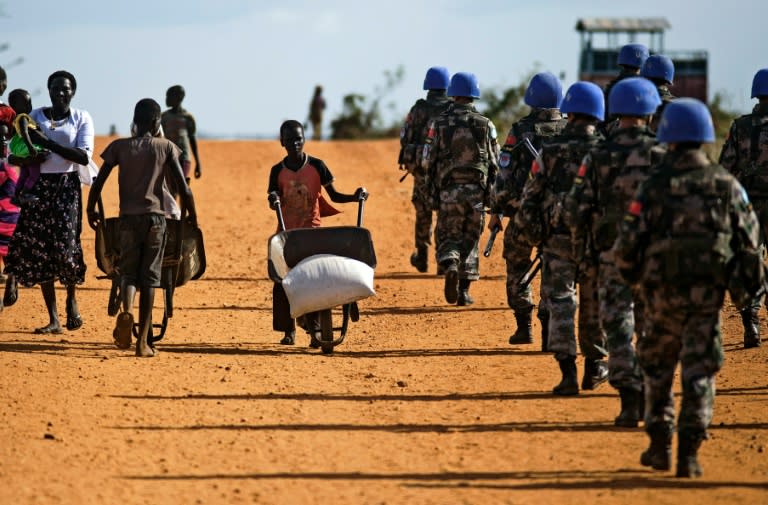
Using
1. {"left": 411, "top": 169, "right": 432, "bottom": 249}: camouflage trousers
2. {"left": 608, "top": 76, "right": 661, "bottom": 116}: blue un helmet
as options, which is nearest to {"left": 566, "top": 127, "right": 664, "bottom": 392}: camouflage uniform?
{"left": 608, "top": 76, "right": 661, "bottom": 116}: blue un helmet

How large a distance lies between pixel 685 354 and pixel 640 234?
69 centimetres

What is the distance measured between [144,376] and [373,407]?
1983 mm

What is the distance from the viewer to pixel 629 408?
9703mm

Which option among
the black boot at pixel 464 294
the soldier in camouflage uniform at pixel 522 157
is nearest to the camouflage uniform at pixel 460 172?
the black boot at pixel 464 294

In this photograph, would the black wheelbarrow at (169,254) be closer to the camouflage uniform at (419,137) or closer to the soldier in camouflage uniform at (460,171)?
the soldier in camouflage uniform at (460,171)

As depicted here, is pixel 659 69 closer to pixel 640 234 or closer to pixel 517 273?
pixel 517 273

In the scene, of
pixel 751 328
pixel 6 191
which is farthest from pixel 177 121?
pixel 751 328

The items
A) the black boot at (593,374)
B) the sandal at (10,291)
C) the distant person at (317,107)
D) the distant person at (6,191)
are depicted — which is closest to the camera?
the black boot at (593,374)

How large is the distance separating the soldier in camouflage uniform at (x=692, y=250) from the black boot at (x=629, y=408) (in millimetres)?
1381

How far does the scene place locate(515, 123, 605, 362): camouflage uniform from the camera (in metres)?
10.5

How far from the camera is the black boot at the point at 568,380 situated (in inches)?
428

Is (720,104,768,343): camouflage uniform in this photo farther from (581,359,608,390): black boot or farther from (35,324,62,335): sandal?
(35,324,62,335): sandal

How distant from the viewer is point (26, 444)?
9148 mm

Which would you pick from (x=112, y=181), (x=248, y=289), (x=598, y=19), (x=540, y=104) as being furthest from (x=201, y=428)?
(x=598, y=19)
